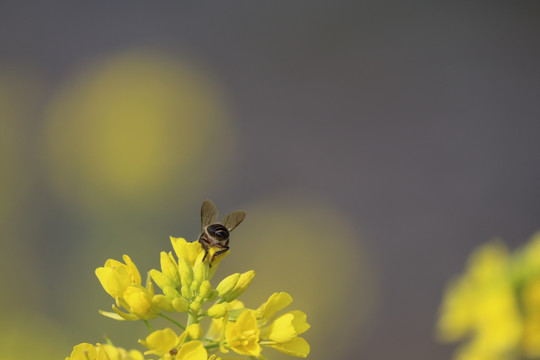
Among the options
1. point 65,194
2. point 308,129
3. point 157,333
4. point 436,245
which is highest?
point 308,129

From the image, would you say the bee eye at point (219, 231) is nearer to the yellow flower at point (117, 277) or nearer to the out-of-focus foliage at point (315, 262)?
the yellow flower at point (117, 277)

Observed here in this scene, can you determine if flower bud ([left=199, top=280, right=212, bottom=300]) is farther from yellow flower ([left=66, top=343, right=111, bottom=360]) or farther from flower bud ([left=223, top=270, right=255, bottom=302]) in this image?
yellow flower ([left=66, top=343, right=111, bottom=360])

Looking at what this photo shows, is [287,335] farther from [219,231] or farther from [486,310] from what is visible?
[486,310]

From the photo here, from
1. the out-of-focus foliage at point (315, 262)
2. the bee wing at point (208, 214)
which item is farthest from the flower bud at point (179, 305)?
the out-of-focus foliage at point (315, 262)

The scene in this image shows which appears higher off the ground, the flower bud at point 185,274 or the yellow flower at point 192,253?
the yellow flower at point 192,253

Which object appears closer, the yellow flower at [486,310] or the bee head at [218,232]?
the bee head at [218,232]

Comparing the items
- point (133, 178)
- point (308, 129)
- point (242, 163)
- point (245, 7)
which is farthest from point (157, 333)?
point (245, 7)

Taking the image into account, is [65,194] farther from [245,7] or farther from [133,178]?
[245,7]

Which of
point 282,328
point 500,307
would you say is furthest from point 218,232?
point 500,307
